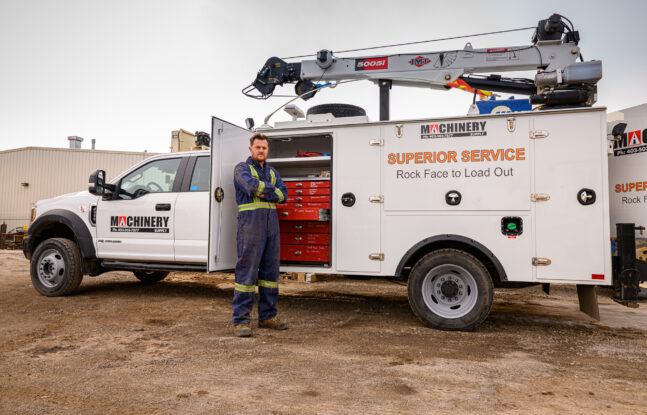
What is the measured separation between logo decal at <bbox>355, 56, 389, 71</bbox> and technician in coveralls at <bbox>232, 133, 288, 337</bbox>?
7.28ft

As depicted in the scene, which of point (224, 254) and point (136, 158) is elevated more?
point (136, 158)

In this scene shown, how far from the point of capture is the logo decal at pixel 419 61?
5.68 m

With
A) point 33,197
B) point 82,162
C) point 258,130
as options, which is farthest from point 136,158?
point 258,130

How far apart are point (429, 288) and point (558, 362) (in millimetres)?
1411

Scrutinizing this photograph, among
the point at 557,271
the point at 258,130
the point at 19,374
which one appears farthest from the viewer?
Answer: the point at 258,130

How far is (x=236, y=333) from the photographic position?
4.20m

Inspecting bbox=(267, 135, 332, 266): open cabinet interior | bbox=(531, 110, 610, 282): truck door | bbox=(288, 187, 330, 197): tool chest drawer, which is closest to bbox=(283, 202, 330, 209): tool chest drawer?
bbox=(267, 135, 332, 266): open cabinet interior

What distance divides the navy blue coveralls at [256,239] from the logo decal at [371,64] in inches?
93.3

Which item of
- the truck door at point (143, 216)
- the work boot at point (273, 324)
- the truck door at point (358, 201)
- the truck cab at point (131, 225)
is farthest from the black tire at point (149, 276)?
the truck door at point (358, 201)

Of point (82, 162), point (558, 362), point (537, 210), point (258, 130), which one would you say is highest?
point (82, 162)

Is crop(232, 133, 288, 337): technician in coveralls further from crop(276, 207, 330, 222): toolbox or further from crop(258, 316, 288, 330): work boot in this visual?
crop(276, 207, 330, 222): toolbox

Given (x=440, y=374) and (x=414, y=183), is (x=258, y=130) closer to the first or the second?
(x=414, y=183)

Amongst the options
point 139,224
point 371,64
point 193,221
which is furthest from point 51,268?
point 371,64

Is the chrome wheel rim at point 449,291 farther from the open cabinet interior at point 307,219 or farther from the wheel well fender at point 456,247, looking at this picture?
the open cabinet interior at point 307,219
